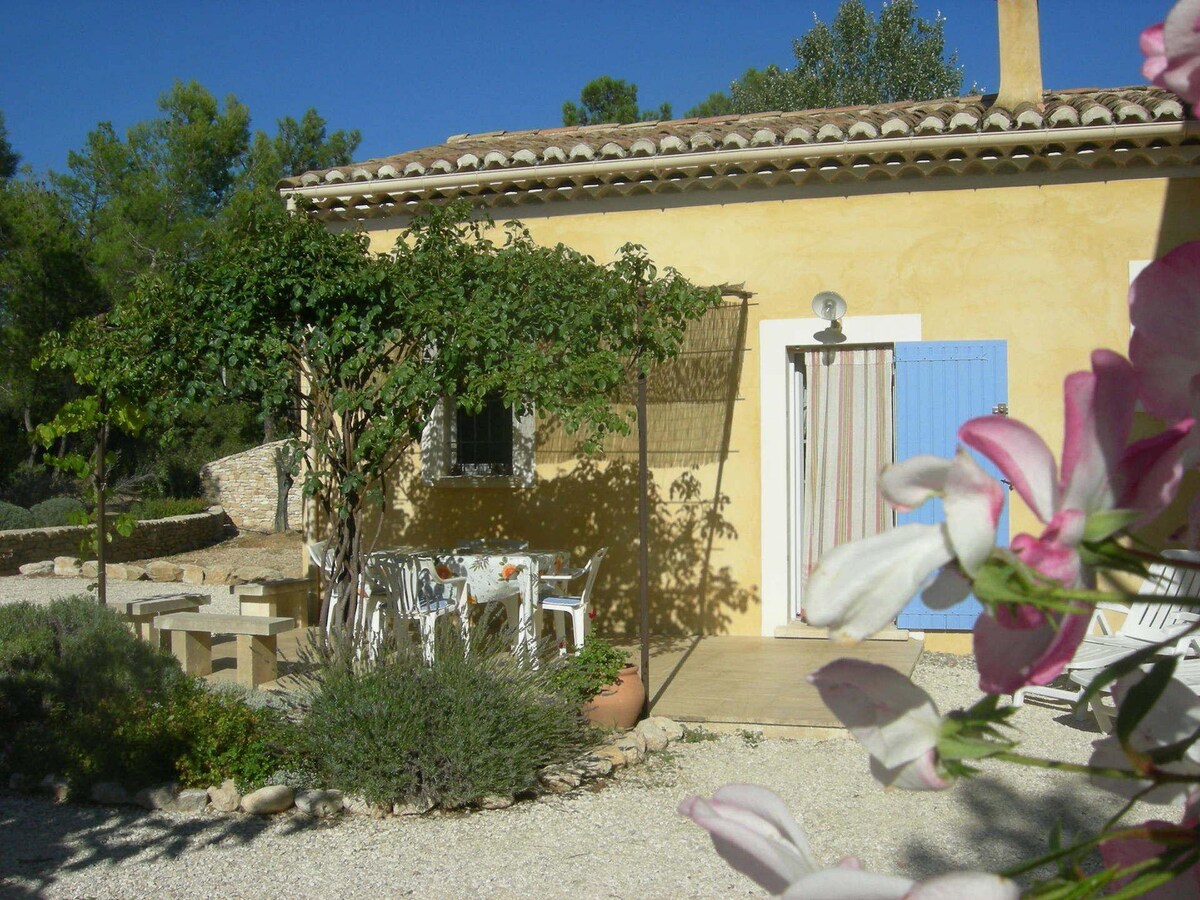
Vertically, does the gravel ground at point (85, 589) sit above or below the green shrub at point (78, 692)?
below

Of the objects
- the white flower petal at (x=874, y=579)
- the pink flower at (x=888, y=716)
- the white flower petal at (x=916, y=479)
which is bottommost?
the pink flower at (x=888, y=716)

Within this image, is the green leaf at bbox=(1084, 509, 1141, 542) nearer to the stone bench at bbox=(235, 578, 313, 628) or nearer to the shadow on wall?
the shadow on wall

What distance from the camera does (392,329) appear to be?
268 inches

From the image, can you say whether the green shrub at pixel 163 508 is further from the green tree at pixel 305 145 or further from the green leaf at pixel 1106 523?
the green leaf at pixel 1106 523

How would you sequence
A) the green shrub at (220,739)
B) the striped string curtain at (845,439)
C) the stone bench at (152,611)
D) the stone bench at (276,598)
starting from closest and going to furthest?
1. the green shrub at (220,739)
2. the stone bench at (152,611)
3. the striped string curtain at (845,439)
4. the stone bench at (276,598)

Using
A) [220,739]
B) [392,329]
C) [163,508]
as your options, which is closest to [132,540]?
[163,508]

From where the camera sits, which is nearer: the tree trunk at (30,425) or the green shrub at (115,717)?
the green shrub at (115,717)

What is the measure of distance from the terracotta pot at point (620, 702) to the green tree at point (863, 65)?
23236 millimetres

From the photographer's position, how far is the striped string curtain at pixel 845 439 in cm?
864

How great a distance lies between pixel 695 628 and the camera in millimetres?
9016

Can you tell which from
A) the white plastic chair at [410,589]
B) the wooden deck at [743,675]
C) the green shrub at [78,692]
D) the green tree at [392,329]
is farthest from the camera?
the white plastic chair at [410,589]

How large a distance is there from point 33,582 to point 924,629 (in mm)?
11466

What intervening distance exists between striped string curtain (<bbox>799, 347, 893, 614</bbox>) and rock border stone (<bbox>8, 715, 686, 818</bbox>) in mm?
3626

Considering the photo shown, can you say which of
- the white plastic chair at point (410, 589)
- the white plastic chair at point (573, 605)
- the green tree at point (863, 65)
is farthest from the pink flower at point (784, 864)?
the green tree at point (863, 65)
